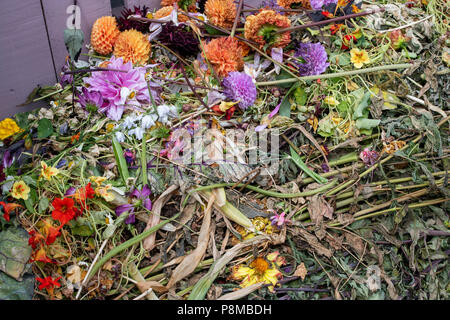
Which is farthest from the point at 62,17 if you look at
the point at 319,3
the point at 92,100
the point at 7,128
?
the point at 319,3

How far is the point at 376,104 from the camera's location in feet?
4.81

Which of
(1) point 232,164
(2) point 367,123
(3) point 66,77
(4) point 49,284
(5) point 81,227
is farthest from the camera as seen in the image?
(3) point 66,77

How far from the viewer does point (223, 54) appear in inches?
57.5

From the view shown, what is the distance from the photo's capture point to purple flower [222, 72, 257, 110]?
140cm

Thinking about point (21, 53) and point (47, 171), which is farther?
point (21, 53)

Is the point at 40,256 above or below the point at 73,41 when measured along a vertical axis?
below

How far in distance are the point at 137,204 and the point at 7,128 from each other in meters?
0.58

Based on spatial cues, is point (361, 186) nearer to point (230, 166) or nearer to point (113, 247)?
point (230, 166)

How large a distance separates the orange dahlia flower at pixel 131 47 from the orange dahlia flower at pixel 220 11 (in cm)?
28

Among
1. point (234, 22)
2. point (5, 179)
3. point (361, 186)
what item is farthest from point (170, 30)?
point (361, 186)

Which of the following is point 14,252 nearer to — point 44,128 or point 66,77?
point 44,128

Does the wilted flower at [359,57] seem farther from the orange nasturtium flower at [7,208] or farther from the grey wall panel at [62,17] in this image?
the orange nasturtium flower at [7,208]

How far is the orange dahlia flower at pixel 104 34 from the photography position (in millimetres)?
1539
